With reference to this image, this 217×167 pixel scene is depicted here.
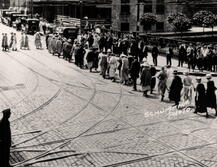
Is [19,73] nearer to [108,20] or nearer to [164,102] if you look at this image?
[164,102]

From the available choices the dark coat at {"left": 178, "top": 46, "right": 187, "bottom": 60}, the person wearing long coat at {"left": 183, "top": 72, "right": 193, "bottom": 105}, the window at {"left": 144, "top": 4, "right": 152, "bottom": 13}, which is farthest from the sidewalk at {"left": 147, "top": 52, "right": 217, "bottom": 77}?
the window at {"left": 144, "top": 4, "right": 152, "bottom": 13}

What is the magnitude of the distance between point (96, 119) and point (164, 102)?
12.5ft

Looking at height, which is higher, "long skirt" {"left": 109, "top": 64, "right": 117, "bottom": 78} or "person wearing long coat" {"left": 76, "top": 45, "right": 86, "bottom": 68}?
"person wearing long coat" {"left": 76, "top": 45, "right": 86, "bottom": 68}

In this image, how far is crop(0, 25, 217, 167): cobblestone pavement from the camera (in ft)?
35.4

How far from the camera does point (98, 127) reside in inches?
524

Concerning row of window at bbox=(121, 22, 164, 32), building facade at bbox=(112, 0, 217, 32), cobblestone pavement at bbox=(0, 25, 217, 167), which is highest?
building facade at bbox=(112, 0, 217, 32)

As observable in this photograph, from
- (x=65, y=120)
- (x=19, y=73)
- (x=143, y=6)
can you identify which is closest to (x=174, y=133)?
(x=65, y=120)

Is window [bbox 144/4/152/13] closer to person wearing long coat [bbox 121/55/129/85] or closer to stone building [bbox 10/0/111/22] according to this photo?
stone building [bbox 10/0/111/22]

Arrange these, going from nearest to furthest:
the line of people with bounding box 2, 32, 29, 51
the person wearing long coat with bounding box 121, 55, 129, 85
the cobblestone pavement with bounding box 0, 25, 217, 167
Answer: the cobblestone pavement with bounding box 0, 25, 217, 167 < the person wearing long coat with bounding box 121, 55, 129, 85 < the line of people with bounding box 2, 32, 29, 51

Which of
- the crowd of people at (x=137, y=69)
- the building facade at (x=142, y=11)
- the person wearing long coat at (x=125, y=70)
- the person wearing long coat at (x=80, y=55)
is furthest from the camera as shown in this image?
the building facade at (x=142, y=11)

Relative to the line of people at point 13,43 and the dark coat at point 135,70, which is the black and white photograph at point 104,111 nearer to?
the dark coat at point 135,70

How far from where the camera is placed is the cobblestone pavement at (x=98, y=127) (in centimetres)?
1080

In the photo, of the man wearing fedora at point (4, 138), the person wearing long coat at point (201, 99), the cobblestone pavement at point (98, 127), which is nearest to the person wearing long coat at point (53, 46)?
the cobblestone pavement at point (98, 127)

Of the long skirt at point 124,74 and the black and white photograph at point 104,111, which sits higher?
the long skirt at point 124,74
